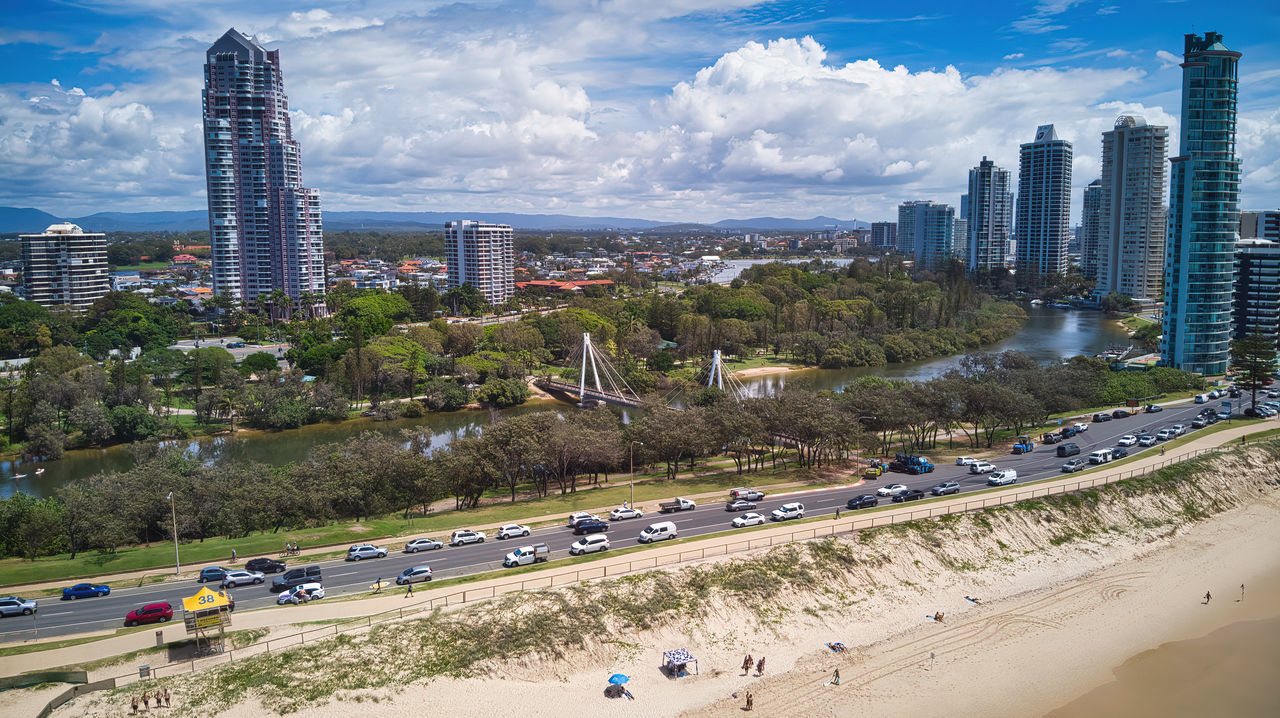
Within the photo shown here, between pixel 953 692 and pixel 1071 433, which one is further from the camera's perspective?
pixel 1071 433

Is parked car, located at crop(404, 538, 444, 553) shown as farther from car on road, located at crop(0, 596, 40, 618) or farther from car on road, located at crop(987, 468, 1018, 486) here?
car on road, located at crop(987, 468, 1018, 486)

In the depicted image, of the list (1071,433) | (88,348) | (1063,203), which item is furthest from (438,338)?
(1063,203)

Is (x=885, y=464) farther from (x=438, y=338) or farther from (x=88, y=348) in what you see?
(x=88, y=348)

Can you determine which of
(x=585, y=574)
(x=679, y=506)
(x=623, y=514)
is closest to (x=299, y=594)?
(x=585, y=574)

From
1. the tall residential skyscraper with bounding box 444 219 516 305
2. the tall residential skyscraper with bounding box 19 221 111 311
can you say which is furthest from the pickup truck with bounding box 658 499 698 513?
the tall residential skyscraper with bounding box 19 221 111 311

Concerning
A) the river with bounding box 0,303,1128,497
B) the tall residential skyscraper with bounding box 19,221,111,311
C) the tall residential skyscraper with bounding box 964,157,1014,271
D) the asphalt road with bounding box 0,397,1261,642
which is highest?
the tall residential skyscraper with bounding box 964,157,1014,271

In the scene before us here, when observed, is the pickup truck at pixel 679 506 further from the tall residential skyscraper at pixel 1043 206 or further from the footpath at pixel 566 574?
the tall residential skyscraper at pixel 1043 206
